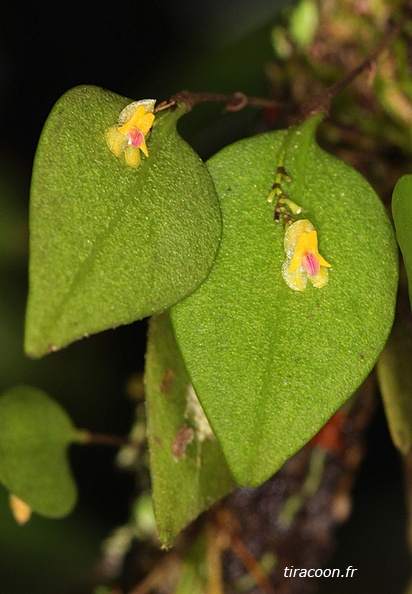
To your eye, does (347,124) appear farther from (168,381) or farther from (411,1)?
(168,381)

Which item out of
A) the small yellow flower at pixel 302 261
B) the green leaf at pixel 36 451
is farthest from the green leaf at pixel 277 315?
the green leaf at pixel 36 451

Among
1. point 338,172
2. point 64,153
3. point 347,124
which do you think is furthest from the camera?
point 347,124

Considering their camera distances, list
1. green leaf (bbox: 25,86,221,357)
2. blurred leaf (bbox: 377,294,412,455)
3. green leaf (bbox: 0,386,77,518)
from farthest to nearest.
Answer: green leaf (bbox: 0,386,77,518) < blurred leaf (bbox: 377,294,412,455) < green leaf (bbox: 25,86,221,357)

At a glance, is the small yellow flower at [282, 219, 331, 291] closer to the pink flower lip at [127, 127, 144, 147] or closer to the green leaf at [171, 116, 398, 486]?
the green leaf at [171, 116, 398, 486]

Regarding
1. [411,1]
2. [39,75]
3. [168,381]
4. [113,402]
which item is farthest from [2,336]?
[411,1]

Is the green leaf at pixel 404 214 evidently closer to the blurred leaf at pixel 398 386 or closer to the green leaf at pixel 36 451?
the blurred leaf at pixel 398 386

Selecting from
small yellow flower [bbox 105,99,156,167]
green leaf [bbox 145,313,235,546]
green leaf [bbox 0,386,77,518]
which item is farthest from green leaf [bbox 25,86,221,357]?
green leaf [bbox 0,386,77,518]
